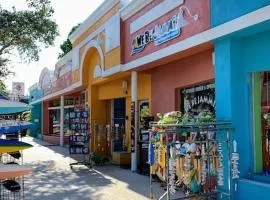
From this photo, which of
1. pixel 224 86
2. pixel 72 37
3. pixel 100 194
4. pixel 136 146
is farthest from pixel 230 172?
pixel 72 37

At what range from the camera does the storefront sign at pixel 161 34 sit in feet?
28.6

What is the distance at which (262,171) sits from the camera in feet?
23.4

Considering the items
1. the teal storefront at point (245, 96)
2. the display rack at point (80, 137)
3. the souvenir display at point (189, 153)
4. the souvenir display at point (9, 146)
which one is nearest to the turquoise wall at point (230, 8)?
the teal storefront at point (245, 96)

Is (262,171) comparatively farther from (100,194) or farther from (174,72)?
(174,72)

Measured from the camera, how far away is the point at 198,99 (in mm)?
9680

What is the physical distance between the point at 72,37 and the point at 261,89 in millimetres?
12069

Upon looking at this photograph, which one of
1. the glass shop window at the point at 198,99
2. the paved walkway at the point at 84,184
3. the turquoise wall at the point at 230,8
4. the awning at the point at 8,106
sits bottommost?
the paved walkway at the point at 84,184

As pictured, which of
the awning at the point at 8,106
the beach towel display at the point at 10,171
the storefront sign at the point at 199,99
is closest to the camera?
the beach towel display at the point at 10,171

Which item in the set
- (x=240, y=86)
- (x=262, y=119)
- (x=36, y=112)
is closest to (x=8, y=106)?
(x=240, y=86)

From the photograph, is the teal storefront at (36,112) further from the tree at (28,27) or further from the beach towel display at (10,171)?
the beach towel display at (10,171)

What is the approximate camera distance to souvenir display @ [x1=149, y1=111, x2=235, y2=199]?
6293 millimetres

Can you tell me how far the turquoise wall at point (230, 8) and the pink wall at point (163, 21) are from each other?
249mm

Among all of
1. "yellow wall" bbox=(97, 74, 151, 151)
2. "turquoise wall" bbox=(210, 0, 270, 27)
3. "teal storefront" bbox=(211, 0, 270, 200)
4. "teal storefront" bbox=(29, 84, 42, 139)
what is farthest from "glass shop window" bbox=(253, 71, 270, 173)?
"teal storefront" bbox=(29, 84, 42, 139)

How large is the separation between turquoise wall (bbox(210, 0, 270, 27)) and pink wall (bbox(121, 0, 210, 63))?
9.8 inches
